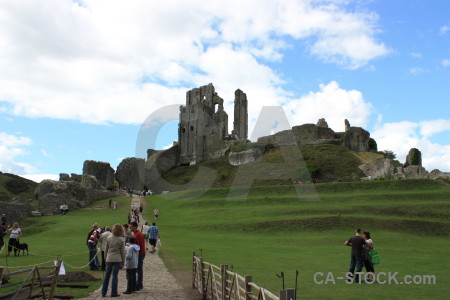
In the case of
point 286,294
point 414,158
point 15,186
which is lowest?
point 286,294

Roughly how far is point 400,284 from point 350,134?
64.7 metres

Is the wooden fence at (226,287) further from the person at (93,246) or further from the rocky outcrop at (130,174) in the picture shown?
the rocky outcrop at (130,174)

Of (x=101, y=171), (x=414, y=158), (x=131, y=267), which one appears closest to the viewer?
(x=131, y=267)

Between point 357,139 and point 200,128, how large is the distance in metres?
34.8

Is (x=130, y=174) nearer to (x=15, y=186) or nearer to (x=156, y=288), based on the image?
(x=15, y=186)

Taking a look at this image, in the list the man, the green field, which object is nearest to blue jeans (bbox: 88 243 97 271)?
the green field

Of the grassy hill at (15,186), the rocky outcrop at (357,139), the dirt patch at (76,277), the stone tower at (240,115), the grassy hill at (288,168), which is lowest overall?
the dirt patch at (76,277)

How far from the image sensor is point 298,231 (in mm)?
29844

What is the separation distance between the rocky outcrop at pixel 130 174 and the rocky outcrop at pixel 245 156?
17603 millimetres

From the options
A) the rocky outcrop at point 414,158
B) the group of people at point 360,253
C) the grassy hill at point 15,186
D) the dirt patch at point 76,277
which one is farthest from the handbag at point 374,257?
the grassy hill at point 15,186

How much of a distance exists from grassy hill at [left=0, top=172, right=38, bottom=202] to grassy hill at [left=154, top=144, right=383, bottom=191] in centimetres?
2624

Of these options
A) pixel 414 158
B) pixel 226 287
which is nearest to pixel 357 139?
pixel 414 158

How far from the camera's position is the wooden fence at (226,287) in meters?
8.27

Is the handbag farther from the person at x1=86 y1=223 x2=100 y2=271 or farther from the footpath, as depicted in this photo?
the person at x1=86 y1=223 x2=100 y2=271
